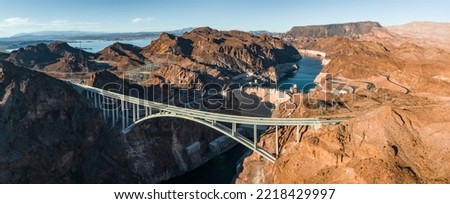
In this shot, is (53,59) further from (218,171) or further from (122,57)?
(218,171)

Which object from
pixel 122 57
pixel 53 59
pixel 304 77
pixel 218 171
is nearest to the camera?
pixel 218 171

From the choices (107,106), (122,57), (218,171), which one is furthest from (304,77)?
(107,106)

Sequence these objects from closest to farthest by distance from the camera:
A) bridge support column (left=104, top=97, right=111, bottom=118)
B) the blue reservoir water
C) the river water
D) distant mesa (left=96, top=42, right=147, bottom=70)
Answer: the river water < bridge support column (left=104, top=97, right=111, bottom=118) < the blue reservoir water < distant mesa (left=96, top=42, right=147, bottom=70)

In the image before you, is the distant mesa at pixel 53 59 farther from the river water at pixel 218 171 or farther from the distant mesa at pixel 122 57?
the river water at pixel 218 171

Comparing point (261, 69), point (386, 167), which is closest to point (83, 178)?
point (386, 167)

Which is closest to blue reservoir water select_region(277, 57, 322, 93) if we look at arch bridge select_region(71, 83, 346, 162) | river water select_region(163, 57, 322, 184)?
river water select_region(163, 57, 322, 184)

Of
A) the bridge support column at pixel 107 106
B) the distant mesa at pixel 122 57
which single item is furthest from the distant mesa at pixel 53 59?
the bridge support column at pixel 107 106

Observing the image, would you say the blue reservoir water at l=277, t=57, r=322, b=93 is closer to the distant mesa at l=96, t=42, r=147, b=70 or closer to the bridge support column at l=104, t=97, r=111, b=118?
the distant mesa at l=96, t=42, r=147, b=70

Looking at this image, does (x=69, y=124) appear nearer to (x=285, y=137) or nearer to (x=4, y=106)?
(x=4, y=106)
